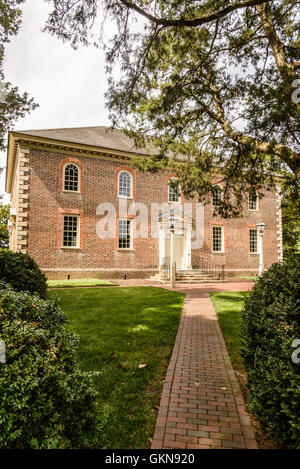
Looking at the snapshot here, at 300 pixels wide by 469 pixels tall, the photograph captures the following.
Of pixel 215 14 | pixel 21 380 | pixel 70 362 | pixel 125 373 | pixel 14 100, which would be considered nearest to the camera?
pixel 21 380

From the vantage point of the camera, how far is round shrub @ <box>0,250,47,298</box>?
25.0ft

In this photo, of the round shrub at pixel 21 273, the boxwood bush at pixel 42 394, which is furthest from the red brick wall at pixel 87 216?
the boxwood bush at pixel 42 394

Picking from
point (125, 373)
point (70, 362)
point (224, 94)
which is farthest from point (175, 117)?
point (70, 362)

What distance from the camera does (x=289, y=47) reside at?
7.20 m

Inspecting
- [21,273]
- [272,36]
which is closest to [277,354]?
[21,273]

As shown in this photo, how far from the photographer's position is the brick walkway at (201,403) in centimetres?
297

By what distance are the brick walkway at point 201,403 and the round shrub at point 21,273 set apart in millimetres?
4283

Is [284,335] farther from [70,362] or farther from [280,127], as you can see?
[280,127]

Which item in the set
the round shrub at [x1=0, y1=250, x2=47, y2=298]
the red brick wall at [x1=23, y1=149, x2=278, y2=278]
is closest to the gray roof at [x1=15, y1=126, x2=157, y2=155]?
the red brick wall at [x1=23, y1=149, x2=278, y2=278]

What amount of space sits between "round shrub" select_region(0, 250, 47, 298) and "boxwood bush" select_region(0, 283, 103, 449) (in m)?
5.66

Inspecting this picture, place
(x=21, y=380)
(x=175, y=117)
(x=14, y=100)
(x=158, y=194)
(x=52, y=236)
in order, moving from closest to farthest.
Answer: (x=21, y=380) < (x=175, y=117) < (x=14, y=100) < (x=52, y=236) < (x=158, y=194)

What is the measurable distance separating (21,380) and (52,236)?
55.8 feet

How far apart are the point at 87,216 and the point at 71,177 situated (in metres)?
2.83

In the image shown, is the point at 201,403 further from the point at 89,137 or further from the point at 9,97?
the point at 89,137
